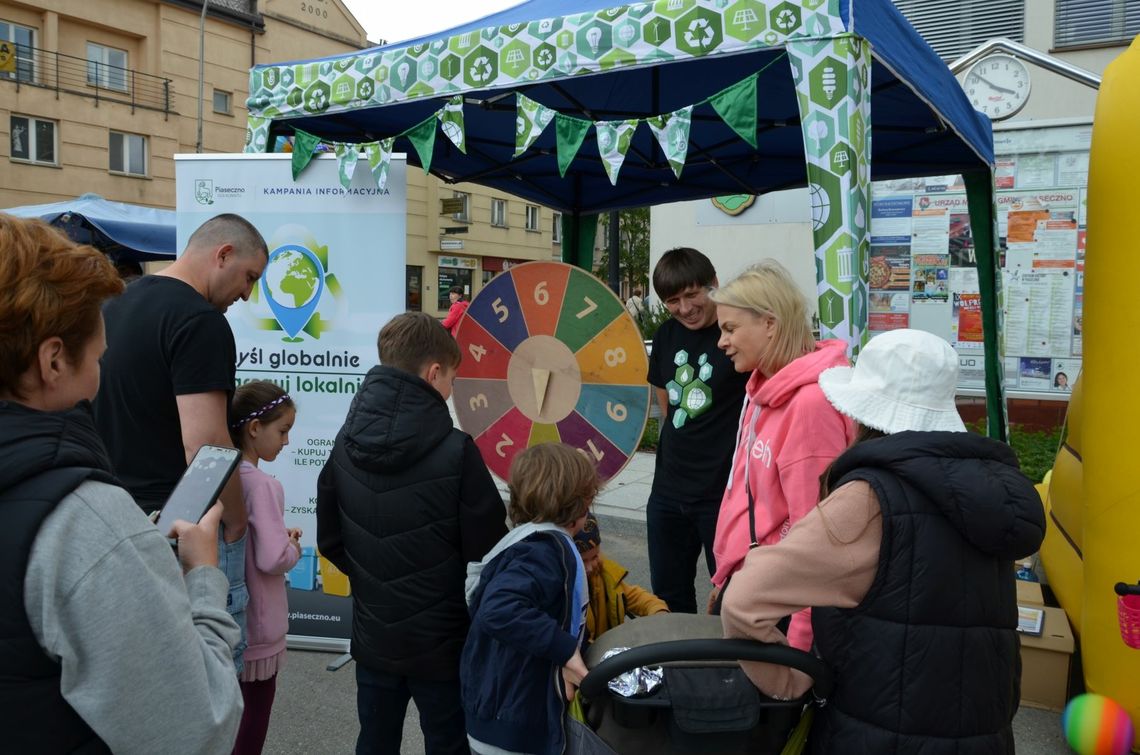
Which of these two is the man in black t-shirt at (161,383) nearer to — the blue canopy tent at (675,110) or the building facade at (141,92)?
the blue canopy tent at (675,110)

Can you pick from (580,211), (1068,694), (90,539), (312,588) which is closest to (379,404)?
(90,539)

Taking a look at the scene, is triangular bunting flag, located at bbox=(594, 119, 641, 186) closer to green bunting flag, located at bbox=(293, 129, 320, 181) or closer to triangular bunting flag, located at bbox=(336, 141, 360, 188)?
triangular bunting flag, located at bbox=(336, 141, 360, 188)

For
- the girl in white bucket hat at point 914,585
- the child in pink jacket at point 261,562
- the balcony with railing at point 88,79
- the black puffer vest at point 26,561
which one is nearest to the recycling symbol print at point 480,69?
the child in pink jacket at point 261,562

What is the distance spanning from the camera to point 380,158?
165 inches

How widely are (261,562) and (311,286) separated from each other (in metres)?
1.91

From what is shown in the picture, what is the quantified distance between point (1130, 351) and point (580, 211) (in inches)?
174

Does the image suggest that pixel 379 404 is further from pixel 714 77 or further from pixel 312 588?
pixel 714 77

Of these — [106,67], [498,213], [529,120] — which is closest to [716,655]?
[529,120]

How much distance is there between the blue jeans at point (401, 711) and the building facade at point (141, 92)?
66.2 feet

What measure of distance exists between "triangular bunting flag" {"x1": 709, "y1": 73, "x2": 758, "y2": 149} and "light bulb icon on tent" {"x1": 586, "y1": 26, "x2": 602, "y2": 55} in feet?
1.89

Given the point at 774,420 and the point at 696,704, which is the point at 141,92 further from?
the point at 696,704

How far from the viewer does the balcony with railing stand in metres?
23.2

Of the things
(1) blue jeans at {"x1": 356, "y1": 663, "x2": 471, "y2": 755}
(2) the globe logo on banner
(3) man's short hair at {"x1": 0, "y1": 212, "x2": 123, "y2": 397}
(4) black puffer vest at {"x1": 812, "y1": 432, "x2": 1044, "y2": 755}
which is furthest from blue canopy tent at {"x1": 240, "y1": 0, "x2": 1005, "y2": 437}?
(3) man's short hair at {"x1": 0, "y1": 212, "x2": 123, "y2": 397}

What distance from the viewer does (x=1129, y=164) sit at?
3053mm
